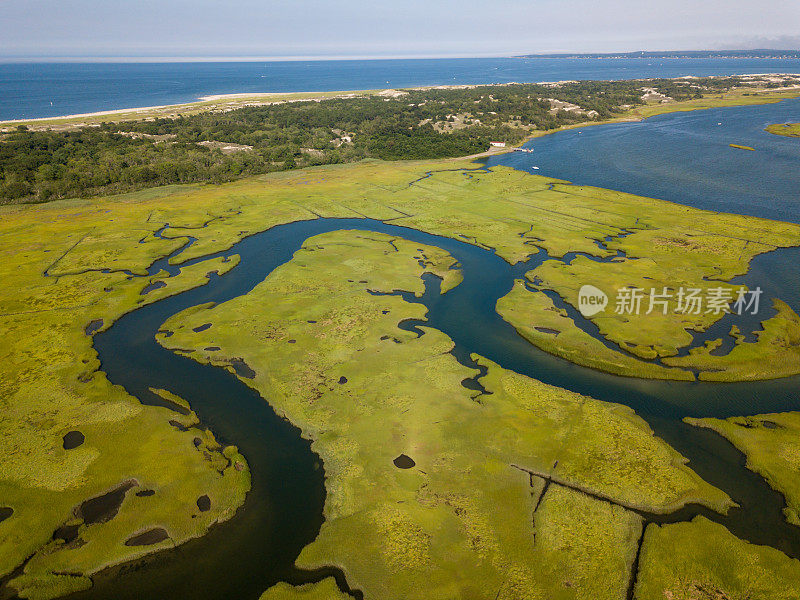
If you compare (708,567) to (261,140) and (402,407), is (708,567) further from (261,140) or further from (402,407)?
(261,140)

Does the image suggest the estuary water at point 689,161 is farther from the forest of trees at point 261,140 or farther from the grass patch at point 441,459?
the grass patch at point 441,459

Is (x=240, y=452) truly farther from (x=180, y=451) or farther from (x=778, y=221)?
(x=778, y=221)

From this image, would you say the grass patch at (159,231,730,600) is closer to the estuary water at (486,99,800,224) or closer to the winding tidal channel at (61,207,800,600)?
the winding tidal channel at (61,207,800,600)

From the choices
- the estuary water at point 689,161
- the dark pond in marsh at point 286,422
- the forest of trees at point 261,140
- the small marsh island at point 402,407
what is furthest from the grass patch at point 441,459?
the forest of trees at point 261,140

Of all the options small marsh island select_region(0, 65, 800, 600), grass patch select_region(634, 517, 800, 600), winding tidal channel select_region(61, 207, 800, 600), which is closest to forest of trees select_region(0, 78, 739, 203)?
small marsh island select_region(0, 65, 800, 600)

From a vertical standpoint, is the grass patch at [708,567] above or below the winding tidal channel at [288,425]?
below

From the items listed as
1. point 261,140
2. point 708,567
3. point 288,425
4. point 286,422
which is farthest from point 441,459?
point 261,140

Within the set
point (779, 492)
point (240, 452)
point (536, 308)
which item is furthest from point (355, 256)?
point (779, 492)
